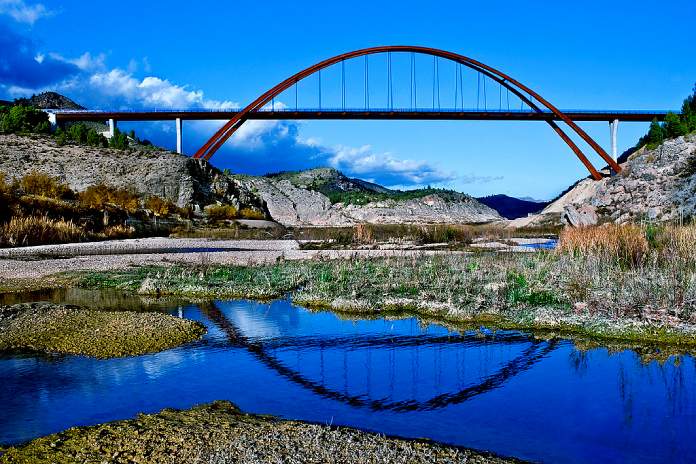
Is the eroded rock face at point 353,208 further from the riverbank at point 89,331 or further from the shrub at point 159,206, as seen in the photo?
the riverbank at point 89,331

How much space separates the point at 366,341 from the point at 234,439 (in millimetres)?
5358

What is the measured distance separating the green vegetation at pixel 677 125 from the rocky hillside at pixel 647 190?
12.3 feet

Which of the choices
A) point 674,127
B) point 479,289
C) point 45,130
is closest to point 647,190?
point 674,127

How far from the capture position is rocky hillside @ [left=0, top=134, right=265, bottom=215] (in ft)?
207

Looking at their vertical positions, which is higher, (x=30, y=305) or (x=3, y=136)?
(x=3, y=136)

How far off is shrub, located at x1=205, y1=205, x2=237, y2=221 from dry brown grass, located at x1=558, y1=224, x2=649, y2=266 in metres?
43.9

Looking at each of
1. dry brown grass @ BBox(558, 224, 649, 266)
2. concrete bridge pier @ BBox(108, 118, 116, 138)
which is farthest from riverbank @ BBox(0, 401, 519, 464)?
concrete bridge pier @ BBox(108, 118, 116, 138)

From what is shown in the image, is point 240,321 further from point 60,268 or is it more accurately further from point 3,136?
point 3,136

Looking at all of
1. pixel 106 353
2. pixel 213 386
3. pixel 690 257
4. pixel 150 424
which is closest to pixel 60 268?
pixel 106 353

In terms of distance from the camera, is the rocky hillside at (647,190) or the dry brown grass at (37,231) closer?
the dry brown grass at (37,231)

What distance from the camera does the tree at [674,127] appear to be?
2502 inches

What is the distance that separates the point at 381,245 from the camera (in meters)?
33.0

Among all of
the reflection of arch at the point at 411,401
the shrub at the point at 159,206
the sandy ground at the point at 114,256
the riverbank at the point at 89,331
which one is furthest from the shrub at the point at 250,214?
the reflection of arch at the point at 411,401

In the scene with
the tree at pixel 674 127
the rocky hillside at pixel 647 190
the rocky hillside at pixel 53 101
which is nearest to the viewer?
the rocky hillside at pixel 647 190
